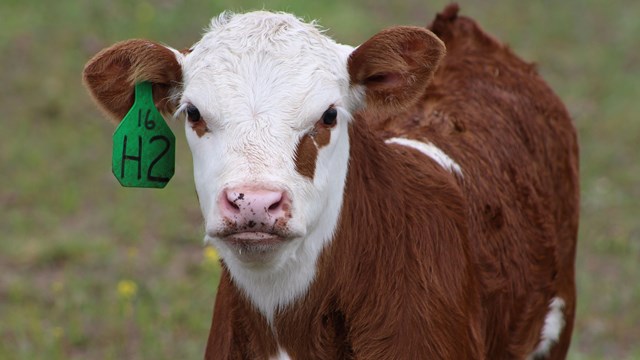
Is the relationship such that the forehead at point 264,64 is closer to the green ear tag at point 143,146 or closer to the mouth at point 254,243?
the green ear tag at point 143,146

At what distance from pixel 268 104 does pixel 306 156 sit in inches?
8.5

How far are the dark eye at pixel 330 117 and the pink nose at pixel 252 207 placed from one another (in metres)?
0.48

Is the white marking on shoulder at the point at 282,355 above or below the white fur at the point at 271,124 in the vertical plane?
below

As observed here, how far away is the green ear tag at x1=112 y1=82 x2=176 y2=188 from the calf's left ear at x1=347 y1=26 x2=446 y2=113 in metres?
0.77

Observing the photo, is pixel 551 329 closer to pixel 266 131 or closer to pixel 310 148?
pixel 310 148

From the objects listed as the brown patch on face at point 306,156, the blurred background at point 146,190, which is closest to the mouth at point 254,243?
the brown patch on face at point 306,156

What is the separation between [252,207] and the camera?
3.78 metres

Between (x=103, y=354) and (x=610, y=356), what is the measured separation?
10.1 feet

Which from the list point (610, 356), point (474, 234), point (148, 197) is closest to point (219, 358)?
point (474, 234)

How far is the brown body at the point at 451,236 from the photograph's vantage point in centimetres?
443

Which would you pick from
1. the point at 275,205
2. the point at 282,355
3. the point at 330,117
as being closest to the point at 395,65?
the point at 330,117

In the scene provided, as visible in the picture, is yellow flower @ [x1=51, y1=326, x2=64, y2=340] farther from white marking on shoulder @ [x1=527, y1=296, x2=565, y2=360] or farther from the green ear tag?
white marking on shoulder @ [x1=527, y1=296, x2=565, y2=360]

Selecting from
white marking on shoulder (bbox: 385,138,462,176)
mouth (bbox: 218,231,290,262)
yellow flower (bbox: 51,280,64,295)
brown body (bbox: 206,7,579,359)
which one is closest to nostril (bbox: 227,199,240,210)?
mouth (bbox: 218,231,290,262)

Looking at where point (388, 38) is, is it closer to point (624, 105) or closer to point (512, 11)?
point (624, 105)
